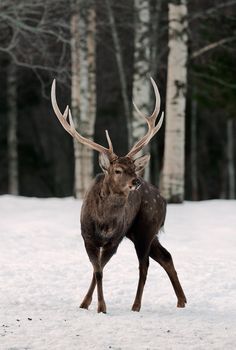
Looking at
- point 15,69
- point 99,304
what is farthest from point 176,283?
point 15,69

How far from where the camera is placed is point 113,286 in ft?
31.2

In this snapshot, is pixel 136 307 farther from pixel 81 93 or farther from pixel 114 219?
pixel 81 93

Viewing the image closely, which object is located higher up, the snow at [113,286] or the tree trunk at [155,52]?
the tree trunk at [155,52]

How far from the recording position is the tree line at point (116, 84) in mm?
16266

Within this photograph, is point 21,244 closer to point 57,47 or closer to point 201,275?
point 201,275

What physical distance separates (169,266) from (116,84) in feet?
66.1

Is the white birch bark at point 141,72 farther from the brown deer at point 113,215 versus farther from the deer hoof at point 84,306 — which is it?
the deer hoof at point 84,306

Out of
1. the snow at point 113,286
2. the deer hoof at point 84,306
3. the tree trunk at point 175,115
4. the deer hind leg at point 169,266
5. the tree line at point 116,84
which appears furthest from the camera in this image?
the tree line at point 116,84

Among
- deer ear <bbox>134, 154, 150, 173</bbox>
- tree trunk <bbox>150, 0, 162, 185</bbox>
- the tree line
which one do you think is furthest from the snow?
tree trunk <bbox>150, 0, 162, 185</bbox>

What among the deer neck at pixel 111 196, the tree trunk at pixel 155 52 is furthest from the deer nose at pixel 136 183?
the tree trunk at pixel 155 52

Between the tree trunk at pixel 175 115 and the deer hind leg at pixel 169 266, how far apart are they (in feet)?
23.3

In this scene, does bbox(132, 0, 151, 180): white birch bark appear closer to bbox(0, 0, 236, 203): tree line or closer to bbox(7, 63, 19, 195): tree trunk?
bbox(0, 0, 236, 203): tree line

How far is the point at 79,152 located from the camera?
18594 millimetres

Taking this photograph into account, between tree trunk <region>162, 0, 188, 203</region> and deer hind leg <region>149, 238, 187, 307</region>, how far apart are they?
710cm
